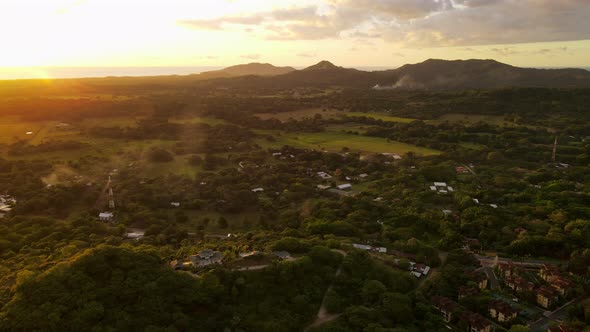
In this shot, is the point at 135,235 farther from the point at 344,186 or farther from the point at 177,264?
the point at 344,186

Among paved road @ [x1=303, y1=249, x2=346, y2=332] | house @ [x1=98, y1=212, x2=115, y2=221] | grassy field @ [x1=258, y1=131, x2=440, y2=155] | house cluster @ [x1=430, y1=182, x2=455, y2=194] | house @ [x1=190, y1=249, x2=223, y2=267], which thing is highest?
grassy field @ [x1=258, y1=131, x2=440, y2=155]

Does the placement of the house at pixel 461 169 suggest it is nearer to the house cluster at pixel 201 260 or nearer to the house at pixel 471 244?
the house at pixel 471 244

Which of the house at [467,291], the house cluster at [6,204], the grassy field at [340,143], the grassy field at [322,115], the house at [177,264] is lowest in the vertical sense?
the house at [467,291]

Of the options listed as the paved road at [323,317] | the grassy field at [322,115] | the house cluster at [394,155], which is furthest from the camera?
the grassy field at [322,115]

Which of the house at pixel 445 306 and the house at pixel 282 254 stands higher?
the house at pixel 282 254

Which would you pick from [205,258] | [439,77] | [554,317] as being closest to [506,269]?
[554,317]

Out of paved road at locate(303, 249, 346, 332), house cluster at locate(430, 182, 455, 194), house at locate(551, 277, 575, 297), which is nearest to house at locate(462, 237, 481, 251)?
house at locate(551, 277, 575, 297)

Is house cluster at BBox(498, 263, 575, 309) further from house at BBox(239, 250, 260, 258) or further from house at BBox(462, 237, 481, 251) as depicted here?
house at BBox(239, 250, 260, 258)

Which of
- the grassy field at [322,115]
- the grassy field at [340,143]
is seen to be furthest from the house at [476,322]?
the grassy field at [322,115]
